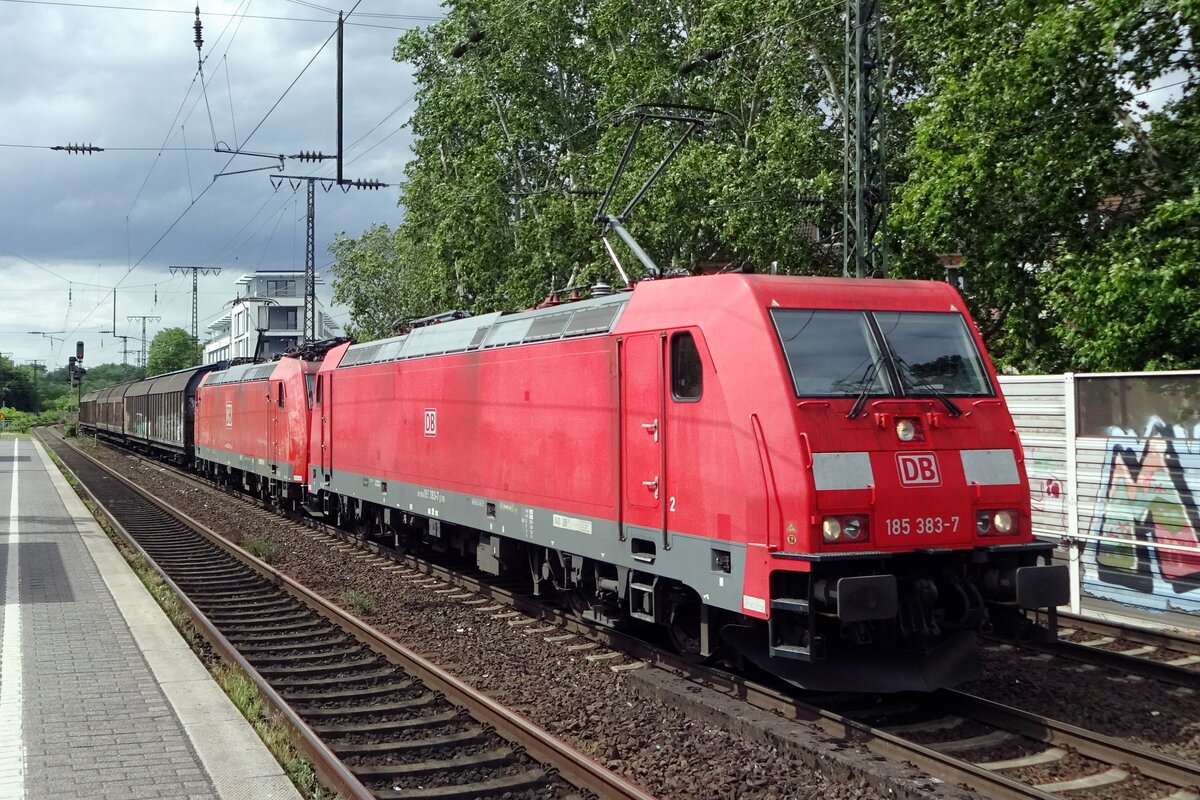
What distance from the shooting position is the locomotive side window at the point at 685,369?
26.6 feet

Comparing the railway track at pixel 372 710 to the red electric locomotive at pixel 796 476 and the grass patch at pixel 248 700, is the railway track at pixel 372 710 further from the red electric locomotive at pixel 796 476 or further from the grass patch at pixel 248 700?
the red electric locomotive at pixel 796 476

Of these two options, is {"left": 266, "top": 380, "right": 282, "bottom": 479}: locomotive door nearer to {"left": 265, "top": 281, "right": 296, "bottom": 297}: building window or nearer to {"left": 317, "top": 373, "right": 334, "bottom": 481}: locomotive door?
{"left": 317, "top": 373, "right": 334, "bottom": 481}: locomotive door

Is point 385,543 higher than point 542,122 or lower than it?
lower

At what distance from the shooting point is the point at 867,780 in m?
6.22

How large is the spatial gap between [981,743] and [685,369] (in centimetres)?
333

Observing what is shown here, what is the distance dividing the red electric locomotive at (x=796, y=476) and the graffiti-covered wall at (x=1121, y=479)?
10.9ft

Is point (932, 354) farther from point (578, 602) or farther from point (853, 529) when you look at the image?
point (578, 602)

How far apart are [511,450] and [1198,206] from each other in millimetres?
9012

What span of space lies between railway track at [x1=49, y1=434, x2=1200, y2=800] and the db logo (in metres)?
1.59

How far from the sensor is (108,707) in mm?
7492

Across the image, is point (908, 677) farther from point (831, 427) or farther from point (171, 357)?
point (171, 357)

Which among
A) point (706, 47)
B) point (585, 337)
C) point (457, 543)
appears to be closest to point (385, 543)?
point (457, 543)

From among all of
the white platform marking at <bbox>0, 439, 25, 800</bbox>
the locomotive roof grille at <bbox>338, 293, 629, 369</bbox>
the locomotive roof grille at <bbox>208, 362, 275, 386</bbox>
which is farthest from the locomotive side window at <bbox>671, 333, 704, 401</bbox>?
the locomotive roof grille at <bbox>208, 362, 275, 386</bbox>

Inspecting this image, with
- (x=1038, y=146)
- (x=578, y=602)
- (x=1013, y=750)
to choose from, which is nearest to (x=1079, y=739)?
(x=1013, y=750)
